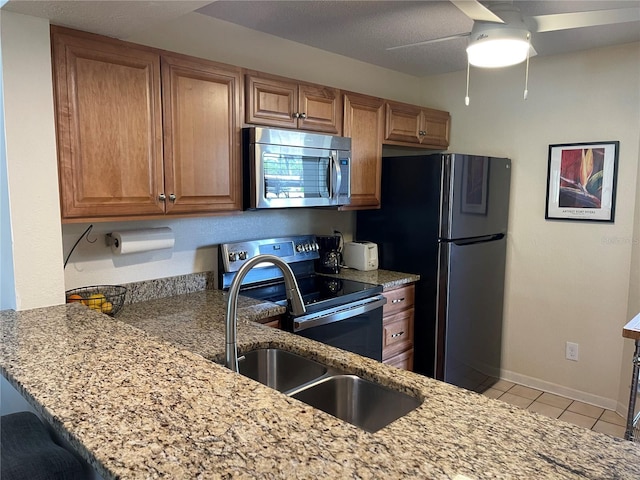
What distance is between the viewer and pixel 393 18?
97.3 inches

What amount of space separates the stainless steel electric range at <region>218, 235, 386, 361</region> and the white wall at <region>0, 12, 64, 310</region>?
99cm

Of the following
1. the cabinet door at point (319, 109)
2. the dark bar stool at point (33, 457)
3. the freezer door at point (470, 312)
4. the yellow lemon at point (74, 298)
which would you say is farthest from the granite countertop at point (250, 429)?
the freezer door at point (470, 312)

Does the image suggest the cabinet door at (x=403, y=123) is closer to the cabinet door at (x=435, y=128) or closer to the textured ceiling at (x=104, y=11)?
the cabinet door at (x=435, y=128)

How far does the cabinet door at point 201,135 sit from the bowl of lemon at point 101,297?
47 centimetres

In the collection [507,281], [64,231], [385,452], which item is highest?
[64,231]

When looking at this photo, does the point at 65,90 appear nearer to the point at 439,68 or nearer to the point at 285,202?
the point at 285,202

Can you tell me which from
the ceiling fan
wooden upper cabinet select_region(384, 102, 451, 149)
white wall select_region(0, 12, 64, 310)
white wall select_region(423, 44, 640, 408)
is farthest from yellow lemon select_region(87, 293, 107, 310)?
white wall select_region(423, 44, 640, 408)

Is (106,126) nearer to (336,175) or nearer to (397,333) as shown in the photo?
(336,175)

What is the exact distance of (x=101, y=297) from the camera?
202 centimetres

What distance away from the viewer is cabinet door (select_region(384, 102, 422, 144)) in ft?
10.5

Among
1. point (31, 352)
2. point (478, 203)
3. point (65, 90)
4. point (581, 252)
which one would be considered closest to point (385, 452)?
point (31, 352)

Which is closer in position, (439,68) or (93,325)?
(93,325)

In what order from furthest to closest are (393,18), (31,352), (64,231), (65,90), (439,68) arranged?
1. (439,68)
2. (393,18)
3. (64,231)
4. (65,90)
5. (31,352)

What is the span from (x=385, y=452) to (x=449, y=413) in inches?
10.1
